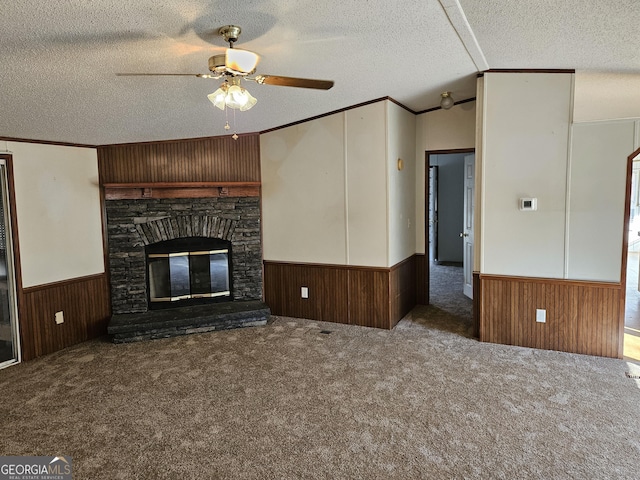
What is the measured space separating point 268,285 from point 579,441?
367 centimetres

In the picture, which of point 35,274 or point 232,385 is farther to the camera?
point 35,274

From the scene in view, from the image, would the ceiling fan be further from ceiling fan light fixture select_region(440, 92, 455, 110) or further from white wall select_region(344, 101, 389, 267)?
ceiling fan light fixture select_region(440, 92, 455, 110)

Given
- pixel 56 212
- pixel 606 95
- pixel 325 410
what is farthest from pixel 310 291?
pixel 606 95

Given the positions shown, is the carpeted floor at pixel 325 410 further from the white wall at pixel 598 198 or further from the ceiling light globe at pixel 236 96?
the ceiling light globe at pixel 236 96

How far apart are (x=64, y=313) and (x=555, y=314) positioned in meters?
4.80

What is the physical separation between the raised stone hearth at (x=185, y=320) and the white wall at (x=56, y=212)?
0.73m

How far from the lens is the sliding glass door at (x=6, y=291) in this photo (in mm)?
3832

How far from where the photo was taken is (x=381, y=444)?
252 cm

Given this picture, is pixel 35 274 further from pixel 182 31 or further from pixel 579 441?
pixel 579 441

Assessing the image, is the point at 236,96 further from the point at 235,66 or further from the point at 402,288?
the point at 402,288

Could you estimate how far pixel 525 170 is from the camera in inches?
155

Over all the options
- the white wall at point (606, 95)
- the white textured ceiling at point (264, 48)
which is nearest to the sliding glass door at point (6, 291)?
the white textured ceiling at point (264, 48)

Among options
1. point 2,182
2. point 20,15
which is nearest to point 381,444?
point 20,15

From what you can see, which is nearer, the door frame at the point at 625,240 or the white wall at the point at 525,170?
the door frame at the point at 625,240
